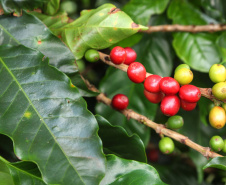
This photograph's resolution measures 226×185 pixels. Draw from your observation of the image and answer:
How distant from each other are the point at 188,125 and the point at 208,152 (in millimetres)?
687

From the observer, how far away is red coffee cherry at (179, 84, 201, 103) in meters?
0.82

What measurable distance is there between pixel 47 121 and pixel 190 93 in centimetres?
43

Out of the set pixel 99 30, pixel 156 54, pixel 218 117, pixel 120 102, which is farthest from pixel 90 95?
pixel 156 54

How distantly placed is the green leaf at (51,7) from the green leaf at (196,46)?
61 centimetres

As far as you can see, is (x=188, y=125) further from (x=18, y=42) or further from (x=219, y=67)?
(x=18, y=42)

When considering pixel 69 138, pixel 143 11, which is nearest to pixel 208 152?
pixel 69 138

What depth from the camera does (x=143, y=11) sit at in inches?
58.2

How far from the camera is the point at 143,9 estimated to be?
4.86 feet

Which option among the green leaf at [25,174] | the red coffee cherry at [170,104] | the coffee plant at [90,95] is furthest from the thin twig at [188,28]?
the green leaf at [25,174]

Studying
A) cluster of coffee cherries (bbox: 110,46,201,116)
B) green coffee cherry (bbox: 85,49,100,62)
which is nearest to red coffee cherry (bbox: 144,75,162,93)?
cluster of coffee cherries (bbox: 110,46,201,116)

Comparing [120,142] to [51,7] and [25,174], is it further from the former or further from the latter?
[51,7]

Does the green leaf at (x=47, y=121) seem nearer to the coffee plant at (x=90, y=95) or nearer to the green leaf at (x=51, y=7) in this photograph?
the coffee plant at (x=90, y=95)

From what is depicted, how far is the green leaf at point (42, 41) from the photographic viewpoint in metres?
1.01

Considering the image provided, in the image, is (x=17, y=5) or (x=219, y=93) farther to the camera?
(x=17, y=5)
